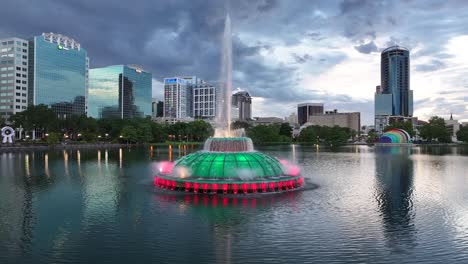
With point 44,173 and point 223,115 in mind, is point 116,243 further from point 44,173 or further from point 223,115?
point 44,173

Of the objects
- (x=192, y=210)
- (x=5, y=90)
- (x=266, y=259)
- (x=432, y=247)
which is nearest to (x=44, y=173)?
(x=192, y=210)

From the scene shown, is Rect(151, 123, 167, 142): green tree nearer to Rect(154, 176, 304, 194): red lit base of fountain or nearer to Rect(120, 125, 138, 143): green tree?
Rect(120, 125, 138, 143): green tree

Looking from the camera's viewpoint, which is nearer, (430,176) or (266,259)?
(266,259)

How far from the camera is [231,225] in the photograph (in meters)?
24.4

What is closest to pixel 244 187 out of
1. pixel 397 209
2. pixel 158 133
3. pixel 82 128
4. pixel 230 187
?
pixel 230 187

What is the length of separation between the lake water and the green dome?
13.2 ft

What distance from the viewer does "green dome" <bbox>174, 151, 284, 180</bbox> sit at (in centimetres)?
3778

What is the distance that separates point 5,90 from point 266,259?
21406 cm

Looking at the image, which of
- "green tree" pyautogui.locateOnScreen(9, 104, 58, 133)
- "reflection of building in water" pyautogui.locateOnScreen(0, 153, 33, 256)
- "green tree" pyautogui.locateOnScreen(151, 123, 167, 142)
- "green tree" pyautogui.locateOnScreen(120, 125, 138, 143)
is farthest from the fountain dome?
"green tree" pyautogui.locateOnScreen(151, 123, 167, 142)

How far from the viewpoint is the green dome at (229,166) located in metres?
37.8

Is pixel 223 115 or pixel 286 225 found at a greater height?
pixel 223 115

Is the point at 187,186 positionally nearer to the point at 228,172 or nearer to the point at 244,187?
the point at 228,172

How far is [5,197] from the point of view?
33688mm

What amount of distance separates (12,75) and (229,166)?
19341 centimetres
